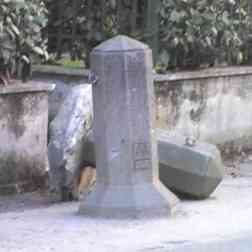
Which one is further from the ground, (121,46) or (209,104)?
(121,46)

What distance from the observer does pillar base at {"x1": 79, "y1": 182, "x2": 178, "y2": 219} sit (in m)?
7.97

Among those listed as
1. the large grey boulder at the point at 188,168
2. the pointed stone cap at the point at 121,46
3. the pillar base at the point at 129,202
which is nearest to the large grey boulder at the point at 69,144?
the large grey boulder at the point at 188,168

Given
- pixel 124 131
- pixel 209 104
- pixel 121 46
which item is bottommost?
pixel 209 104

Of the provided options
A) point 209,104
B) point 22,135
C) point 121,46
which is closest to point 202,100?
point 209,104

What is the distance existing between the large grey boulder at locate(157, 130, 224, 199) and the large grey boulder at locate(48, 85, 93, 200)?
2.39 feet

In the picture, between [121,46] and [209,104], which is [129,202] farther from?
[209,104]

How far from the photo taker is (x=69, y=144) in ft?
29.4

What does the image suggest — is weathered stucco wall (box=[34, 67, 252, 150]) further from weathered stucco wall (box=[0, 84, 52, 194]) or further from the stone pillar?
the stone pillar

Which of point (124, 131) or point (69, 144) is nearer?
point (124, 131)

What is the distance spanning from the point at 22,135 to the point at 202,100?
2.71 m

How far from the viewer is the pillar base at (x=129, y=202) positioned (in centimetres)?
797

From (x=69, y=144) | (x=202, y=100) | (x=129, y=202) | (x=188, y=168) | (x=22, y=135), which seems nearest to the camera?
(x=129, y=202)

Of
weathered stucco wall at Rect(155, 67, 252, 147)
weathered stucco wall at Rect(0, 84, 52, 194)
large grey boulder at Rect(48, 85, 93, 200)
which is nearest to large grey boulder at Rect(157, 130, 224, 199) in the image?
large grey boulder at Rect(48, 85, 93, 200)

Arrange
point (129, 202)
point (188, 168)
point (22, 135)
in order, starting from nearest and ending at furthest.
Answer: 1. point (129, 202)
2. point (188, 168)
3. point (22, 135)
